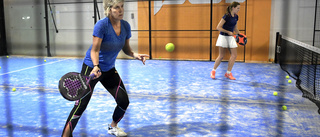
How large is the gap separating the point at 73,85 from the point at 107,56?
45cm

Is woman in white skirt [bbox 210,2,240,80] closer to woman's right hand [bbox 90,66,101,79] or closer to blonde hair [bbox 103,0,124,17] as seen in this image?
blonde hair [bbox 103,0,124,17]

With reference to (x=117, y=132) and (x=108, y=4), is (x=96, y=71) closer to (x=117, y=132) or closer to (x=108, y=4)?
(x=108, y=4)

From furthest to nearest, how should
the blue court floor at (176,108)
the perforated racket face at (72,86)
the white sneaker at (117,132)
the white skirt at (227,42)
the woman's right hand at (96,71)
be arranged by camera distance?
the white skirt at (227,42)
the blue court floor at (176,108)
the white sneaker at (117,132)
the woman's right hand at (96,71)
the perforated racket face at (72,86)

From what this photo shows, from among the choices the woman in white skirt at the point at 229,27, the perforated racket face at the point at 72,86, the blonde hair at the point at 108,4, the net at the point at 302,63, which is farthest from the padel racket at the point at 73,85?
the woman in white skirt at the point at 229,27

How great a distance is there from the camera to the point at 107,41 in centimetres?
233

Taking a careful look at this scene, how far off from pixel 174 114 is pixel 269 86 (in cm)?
223

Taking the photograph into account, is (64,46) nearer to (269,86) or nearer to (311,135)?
(269,86)

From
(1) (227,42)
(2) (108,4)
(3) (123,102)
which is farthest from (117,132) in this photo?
(1) (227,42)

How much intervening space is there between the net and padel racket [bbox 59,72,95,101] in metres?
2.94

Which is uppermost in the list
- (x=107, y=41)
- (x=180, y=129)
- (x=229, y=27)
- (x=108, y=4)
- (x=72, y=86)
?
(x=108, y=4)

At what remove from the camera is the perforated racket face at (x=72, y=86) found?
2.02 m

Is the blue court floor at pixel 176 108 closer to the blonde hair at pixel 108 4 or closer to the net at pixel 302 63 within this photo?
the net at pixel 302 63

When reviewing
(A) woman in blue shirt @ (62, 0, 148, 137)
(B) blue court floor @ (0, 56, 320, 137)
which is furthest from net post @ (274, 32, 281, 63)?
(A) woman in blue shirt @ (62, 0, 148, 137)

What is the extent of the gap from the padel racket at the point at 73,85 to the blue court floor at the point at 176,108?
2.40ft
